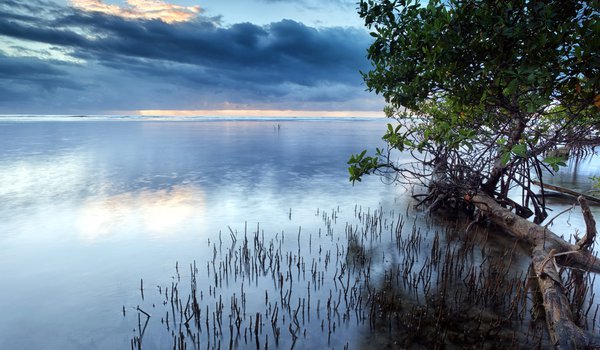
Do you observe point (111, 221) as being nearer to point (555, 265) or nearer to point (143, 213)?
point (143, 213)

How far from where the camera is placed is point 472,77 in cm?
532

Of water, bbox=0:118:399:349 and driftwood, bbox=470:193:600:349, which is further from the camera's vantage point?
water, bbox=0:118:399:349

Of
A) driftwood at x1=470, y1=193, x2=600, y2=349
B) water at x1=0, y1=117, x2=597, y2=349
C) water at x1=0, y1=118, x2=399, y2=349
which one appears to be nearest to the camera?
driftwood at x1=470, y1=193, x2=600, y2=349

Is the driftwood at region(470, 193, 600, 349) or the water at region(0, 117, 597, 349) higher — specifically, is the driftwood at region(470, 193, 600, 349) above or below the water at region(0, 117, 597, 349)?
above

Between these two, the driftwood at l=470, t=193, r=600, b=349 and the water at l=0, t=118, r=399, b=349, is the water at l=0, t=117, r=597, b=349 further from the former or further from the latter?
the driftwood at l=470, t=193, r=600, b=349

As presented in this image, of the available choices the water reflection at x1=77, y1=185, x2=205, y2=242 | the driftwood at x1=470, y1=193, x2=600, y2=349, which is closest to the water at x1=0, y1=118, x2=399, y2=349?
the water reflection at x1=77, y1=185, x2=205, y2=242

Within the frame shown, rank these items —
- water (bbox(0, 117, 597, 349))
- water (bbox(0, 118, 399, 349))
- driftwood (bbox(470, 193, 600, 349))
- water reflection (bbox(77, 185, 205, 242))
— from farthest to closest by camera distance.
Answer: water reflection (bbox(77, 185, 205, 242)) → water (bbox(0, 118, 399, 349)) → water (bbox(0, 117, 597, 349)) → driftwood (bbox(470, 193, 600, 349))

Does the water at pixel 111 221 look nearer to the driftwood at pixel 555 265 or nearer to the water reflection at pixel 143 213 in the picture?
the water reflection at pixel 143 213

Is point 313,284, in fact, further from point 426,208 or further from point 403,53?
point 426,208

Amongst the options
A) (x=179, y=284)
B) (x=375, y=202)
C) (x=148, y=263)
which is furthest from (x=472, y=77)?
(x=375, y=202)

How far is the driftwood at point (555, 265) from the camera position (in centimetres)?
447

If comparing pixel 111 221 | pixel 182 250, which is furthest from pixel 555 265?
pixel 111 221

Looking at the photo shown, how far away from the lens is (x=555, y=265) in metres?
5.63

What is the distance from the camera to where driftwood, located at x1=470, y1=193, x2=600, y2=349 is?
4.47m
